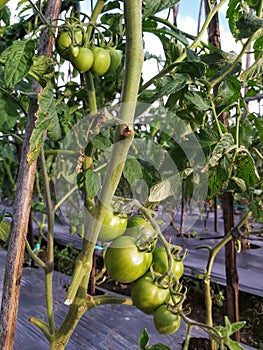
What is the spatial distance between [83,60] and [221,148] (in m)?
0.32

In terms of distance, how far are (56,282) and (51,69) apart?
5.16 ft

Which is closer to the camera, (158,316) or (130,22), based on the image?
(130,22)

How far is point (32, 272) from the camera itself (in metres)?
2.10

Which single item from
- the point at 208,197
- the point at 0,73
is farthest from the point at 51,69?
the point at 208,197

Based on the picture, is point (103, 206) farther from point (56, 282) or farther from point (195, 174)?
point (56, 282)

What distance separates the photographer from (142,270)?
0.64 meters

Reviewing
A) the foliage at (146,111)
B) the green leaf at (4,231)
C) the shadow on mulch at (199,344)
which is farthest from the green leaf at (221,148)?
the shadow on mulch at (199,344)

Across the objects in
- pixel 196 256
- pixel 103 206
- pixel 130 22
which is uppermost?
pixel 130 22

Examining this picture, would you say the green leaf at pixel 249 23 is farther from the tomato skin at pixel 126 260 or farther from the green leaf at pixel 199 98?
the tomato skin at pixel 126 260

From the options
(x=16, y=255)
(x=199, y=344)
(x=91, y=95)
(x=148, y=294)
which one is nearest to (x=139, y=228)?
(x=148, y=294)

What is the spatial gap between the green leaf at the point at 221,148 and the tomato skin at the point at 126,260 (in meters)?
0.19

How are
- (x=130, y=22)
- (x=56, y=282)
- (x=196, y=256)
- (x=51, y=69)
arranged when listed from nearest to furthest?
(x=130, y=22) < (x=51, y=69) < (x=56, y=282) < (x=196, y=256)

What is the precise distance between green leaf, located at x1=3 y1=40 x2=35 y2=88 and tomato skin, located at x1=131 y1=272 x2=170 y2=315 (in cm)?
38

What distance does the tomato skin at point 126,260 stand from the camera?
610 mm
